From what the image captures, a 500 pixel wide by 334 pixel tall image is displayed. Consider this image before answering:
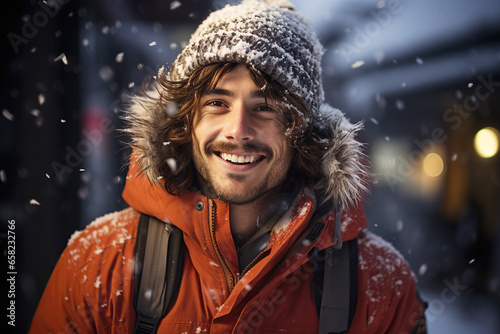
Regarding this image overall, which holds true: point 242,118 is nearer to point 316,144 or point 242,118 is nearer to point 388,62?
point 316,144

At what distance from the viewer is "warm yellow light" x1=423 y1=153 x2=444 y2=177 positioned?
237 inches

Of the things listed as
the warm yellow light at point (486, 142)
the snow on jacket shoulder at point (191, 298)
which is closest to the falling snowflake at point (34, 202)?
the snow on jacket shoulder at point (191, 298)

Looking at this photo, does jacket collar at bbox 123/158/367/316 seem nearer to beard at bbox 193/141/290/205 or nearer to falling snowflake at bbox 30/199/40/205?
beard at bbox 193/141/290/205

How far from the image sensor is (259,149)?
4.72ft

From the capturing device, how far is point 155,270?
130 centimetres

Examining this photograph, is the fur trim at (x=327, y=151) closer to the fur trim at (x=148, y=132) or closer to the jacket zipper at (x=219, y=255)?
the fur trim at (x=148, y=132)

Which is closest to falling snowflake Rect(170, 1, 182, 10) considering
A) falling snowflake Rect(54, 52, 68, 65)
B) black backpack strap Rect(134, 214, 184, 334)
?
falling snowflake Rect(54, 52, 68, 65)

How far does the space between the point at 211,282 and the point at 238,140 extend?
0.63 meters

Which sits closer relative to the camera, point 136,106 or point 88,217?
point 136,106

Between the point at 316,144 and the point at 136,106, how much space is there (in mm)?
919

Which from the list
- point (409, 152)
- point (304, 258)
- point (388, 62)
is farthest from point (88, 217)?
point (409, 152)

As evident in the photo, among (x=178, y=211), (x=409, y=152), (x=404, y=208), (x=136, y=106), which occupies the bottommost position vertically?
(x=178, y=211)

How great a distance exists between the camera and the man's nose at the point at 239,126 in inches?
53.2

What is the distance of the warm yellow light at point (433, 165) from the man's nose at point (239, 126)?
583cm
